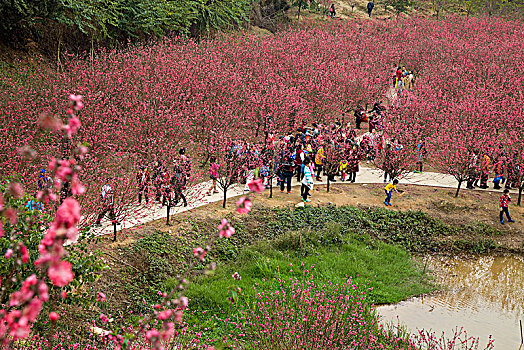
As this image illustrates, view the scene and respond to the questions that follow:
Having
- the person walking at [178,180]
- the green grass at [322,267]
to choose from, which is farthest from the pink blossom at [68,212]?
the person walking at [178,180]

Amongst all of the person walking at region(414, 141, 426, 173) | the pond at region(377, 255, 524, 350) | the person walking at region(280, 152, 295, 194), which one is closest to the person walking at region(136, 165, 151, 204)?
the person walking at region(280, 152, 295, 194)

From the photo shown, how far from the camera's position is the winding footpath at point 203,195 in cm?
1196

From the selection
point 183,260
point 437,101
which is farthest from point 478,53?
point 183,260

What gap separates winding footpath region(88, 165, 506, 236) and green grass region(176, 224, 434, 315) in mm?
2391

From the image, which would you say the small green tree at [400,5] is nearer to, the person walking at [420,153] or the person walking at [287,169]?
the person walking at [420,153]

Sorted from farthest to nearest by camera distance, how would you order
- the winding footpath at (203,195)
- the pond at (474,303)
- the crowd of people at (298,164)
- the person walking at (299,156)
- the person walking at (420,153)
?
1. the person walking at (420,153)
2. the person walking at (299,156)
3. the crowd of people at (298,164)
4. the winding footpath at (203,195)
5. the pond at (474,303)

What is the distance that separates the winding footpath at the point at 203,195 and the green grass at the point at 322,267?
7.84 ft

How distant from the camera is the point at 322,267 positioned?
11.7 meters

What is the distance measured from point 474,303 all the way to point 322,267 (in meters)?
3.52

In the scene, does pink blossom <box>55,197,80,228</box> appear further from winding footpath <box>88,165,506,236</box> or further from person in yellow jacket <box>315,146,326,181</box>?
person in yellow jacket <box>315,146,326,181</box>

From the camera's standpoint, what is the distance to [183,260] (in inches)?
450

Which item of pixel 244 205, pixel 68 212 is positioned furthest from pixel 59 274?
pixel 244 205

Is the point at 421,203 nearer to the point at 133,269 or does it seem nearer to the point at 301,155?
the point at 301,155

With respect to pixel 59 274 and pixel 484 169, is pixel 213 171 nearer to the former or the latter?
pixel 484 169
